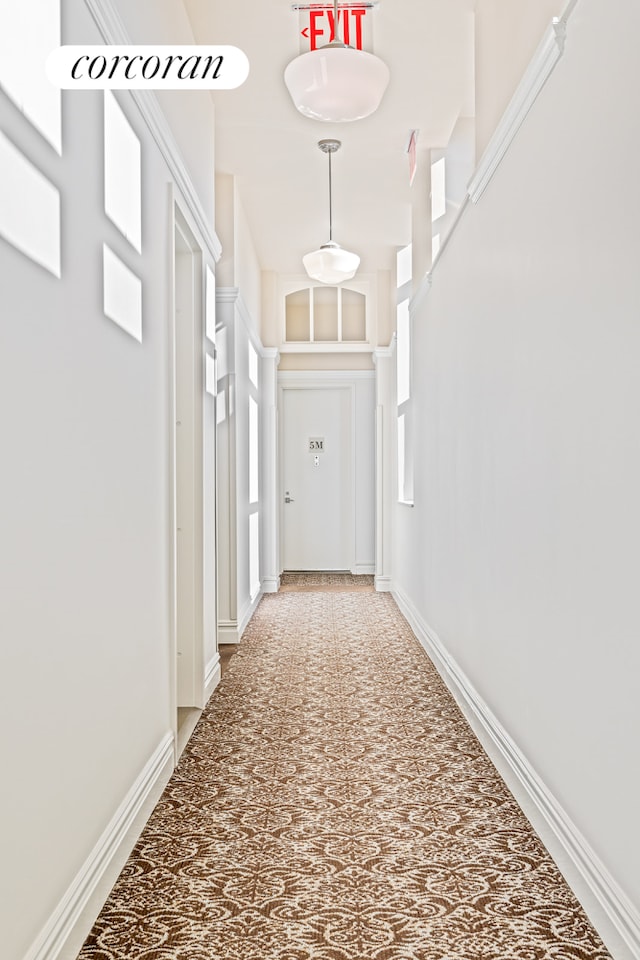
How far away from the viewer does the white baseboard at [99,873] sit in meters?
1.69

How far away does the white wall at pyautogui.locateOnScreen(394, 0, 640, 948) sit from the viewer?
1.72m

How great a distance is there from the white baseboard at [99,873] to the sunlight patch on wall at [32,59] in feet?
5.46

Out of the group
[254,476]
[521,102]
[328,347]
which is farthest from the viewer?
[328,347]

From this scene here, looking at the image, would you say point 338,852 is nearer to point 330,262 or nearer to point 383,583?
point 330,262

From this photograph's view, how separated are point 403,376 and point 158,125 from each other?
4.36 m

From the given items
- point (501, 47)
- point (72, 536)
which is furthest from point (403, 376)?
point (72, 536)

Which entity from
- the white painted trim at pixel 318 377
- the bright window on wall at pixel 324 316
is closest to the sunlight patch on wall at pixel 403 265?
the bright window on wall at pixel 324 316

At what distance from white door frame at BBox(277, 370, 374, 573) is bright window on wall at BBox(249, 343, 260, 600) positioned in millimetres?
1227

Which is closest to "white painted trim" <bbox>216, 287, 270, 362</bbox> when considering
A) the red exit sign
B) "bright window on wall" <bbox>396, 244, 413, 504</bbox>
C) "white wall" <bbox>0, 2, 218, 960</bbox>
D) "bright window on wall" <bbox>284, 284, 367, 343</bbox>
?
"bright window on wall" <bbox>284, 284, 367, 343</bbox>

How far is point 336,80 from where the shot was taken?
10.2 feet

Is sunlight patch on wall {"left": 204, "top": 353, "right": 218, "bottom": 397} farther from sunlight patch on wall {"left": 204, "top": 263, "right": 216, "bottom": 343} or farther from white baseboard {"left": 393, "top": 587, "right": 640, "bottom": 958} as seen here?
white baseboard {"left": 393, "top": 587, "right": 640, "bottom": 958}

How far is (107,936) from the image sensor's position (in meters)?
1.87

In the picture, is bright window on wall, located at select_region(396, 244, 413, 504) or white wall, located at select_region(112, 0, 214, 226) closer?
white wall, located at select_region(112, 0, 214, 226)

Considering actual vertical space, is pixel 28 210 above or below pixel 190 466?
above
